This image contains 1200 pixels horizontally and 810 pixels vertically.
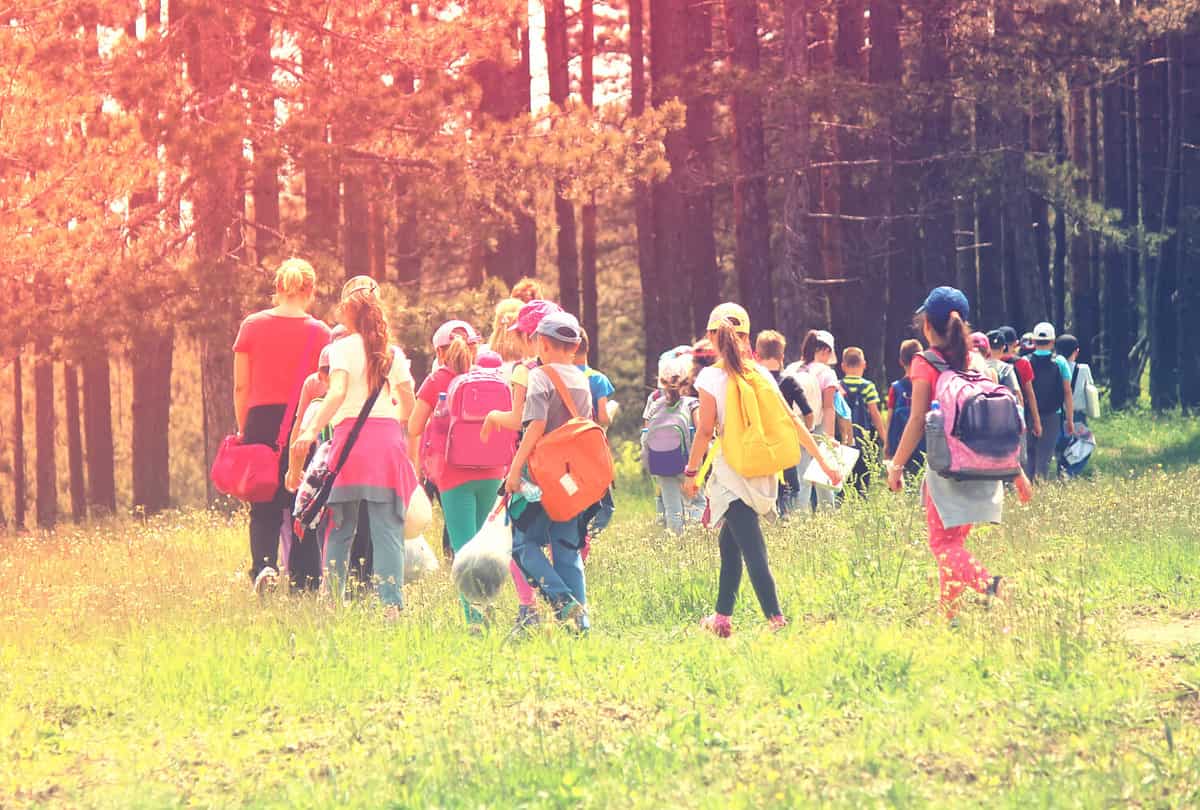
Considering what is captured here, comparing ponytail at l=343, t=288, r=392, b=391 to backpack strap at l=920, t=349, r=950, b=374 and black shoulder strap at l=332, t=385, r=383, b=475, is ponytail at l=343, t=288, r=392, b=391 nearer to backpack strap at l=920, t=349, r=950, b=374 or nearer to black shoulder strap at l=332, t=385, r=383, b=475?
black shoulder strap at l=332, t=385, r=383, b=475

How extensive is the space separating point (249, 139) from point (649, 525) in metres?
7.28

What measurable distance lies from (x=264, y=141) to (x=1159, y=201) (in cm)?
1849

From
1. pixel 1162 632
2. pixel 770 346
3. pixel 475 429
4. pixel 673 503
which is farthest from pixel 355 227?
pixel 1162 632

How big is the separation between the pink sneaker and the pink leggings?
111 centimetres

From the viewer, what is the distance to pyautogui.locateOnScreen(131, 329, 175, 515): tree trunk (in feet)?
82.6

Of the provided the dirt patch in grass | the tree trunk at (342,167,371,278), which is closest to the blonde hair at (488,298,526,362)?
the dirt patch in grass

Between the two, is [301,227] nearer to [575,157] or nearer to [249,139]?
[249,139]

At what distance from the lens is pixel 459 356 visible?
978 cm

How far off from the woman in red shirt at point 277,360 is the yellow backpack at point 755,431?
8.24ft

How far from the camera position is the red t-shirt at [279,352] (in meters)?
9.08

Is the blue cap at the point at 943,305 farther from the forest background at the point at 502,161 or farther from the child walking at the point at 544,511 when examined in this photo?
the forest background at the point at 502,161

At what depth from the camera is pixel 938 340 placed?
8055 mm

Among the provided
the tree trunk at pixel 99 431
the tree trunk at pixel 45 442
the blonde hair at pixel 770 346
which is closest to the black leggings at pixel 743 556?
the blonde hair at pixel 770 346

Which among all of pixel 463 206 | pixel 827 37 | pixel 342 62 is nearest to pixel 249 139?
pixel 342 62
